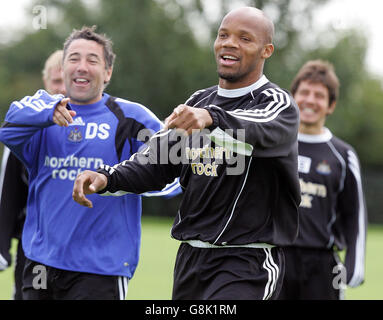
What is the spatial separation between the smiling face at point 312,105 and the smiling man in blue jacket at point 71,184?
221 cm

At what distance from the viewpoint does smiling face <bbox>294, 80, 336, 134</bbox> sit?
7.18 meters

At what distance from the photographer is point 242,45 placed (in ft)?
14.6

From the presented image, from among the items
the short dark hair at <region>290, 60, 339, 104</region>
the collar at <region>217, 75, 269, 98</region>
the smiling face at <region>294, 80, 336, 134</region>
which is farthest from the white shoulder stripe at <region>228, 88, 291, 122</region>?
the short dark hair at <region>290, 60, 339, 104</region>

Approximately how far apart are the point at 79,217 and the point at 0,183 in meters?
1.47

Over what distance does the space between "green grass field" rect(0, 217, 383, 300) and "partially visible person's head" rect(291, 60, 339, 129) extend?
4.25 metres

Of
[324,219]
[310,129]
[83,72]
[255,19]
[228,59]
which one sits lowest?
[324,219]

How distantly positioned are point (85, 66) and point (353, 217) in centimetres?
319

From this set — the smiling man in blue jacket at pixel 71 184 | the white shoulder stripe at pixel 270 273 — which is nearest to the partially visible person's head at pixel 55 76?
the smiling man in blue jacket at pixel 71 184

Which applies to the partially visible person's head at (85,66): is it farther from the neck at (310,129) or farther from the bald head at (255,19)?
the neck at (310,129)

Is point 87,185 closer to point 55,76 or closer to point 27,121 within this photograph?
point 27,121

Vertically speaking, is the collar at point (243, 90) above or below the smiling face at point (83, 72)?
below

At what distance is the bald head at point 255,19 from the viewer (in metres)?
4.46

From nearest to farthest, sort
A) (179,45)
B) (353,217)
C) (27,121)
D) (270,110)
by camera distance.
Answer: (270,110) → (27,121) → (353,217) → (179,45)

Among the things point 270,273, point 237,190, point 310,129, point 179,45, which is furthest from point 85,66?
point 179,45
